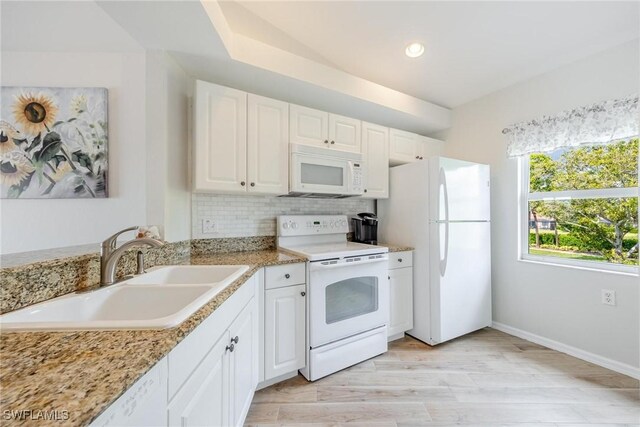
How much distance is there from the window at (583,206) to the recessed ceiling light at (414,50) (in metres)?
1.43

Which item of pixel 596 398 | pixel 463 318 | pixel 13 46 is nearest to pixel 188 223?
pixel 13 46

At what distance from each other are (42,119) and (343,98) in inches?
84.9

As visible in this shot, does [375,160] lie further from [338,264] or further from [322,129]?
[338,264]

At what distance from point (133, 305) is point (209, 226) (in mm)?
974

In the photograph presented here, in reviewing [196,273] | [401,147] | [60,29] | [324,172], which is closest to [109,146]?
Result: [60,29]

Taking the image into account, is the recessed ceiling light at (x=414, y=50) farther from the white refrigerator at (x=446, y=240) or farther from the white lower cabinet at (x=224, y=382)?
the white lower cabinet at (x=224, y=382)

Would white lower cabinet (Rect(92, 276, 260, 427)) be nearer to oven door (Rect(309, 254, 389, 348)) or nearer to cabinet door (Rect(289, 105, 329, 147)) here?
oven door (Rect(309, 254, 389, 348))

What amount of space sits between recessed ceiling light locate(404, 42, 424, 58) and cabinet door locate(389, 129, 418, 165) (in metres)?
0.69

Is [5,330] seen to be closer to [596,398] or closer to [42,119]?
[42,119]

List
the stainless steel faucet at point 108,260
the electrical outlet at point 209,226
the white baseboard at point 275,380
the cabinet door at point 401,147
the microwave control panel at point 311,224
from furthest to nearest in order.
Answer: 1. the cabinet door at point 401,147
2. the microwave control panel at point 311,224
3. the electrical outlet at point 209,226
4. the white baseboard at point 275,380
5. the stainless steel faucet at point 108,260

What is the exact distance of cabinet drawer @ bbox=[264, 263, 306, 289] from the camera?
1.67 metres

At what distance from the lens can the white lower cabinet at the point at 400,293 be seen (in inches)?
90.6

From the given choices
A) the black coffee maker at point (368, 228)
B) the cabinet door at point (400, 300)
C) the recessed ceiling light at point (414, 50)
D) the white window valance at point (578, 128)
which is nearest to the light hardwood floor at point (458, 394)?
the cabinet door at point (400, 300)

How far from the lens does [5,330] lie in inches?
28.1
